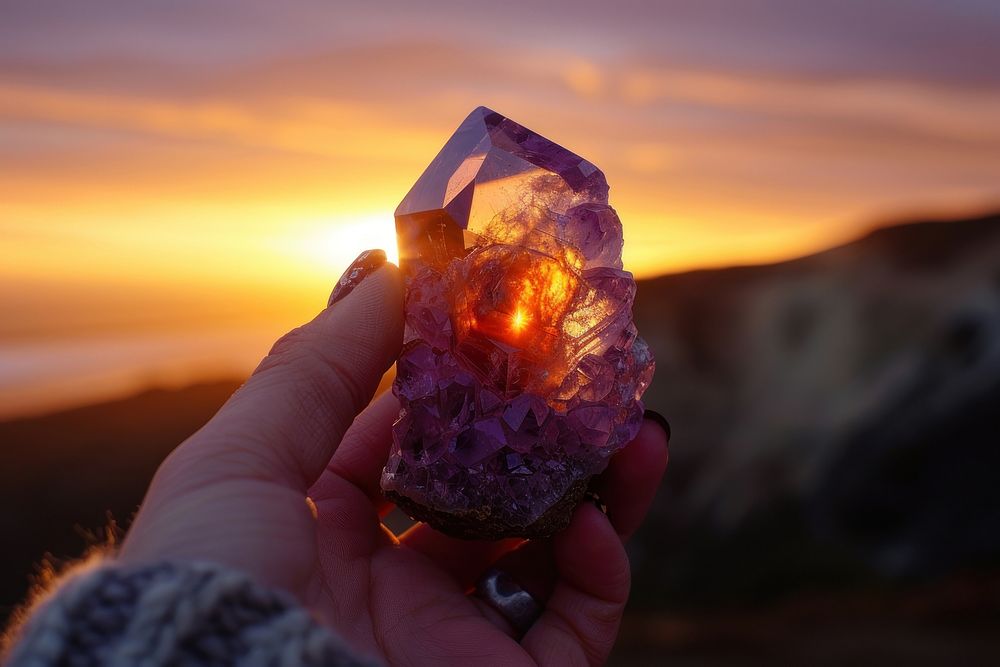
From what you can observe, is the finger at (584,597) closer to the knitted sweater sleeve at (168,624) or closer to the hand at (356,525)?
the hand at (356,525)

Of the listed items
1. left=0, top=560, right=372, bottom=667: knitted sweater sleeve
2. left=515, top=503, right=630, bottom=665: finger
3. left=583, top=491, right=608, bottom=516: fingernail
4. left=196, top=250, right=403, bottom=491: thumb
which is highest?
left=196, top=250, right=403, bottom=491: thumb

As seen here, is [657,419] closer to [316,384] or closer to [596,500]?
[596,500]

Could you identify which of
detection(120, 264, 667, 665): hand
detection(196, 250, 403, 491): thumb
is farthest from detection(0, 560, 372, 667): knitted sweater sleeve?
detection(196, 250, 403, 491): thumb

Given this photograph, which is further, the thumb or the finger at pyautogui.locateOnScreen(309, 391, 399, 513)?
the finger at pyautogui.locateOnScreen(309, 391, 399, 513)

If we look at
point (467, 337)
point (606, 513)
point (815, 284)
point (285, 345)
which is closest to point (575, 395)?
point (467, 337)

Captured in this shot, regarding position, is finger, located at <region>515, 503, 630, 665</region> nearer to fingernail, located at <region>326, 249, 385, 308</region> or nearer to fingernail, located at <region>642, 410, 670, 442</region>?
fingernail, located at <region>642, 410, 670, 442</region>

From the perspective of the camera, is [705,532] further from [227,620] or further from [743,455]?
[227,620]
